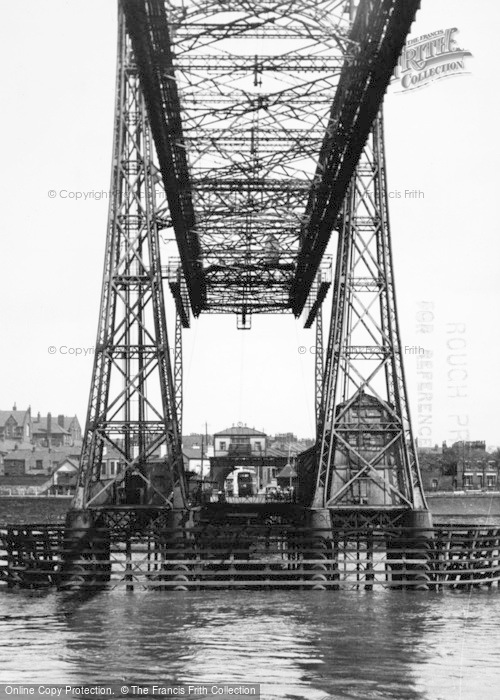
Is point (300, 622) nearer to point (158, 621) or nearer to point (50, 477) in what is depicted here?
point (158, 621)

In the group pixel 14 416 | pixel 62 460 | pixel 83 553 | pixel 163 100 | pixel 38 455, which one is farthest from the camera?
pixel 14 416

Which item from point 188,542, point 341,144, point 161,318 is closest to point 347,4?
point 341,144

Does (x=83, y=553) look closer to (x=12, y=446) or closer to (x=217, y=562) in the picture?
(x=217, y=562)

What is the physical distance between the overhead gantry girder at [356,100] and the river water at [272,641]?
8.44 metres

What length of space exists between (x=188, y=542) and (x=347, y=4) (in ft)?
35.2

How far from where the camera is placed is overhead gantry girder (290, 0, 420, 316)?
1293 cm

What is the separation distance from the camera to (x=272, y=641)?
13.5m

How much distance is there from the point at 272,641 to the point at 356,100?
8.99m

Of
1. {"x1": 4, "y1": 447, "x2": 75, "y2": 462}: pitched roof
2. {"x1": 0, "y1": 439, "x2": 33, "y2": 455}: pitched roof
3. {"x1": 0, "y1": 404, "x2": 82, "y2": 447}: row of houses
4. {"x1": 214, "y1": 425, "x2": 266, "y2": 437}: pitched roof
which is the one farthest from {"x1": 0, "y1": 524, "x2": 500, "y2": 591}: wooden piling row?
{"x1": 0, "y1": 404, "x2": 82, "y2": 447}: row of houses

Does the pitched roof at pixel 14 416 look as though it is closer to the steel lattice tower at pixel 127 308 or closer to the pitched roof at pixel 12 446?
the pitched roof at pixel 12 446

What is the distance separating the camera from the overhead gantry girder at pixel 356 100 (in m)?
12.9

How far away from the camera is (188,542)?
18469 mm

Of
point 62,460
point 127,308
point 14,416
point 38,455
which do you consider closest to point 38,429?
point 14,416

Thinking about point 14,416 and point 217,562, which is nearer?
point 217,562
